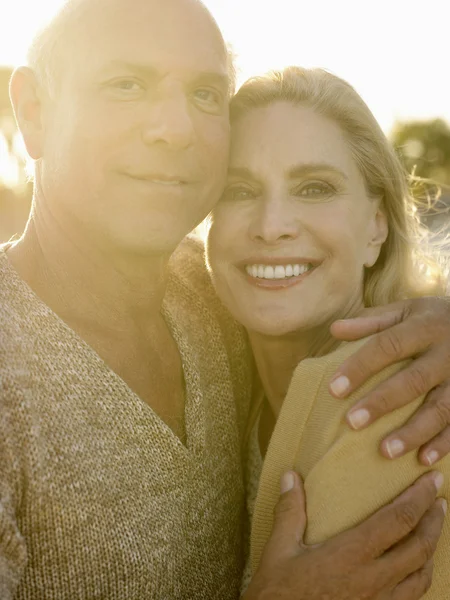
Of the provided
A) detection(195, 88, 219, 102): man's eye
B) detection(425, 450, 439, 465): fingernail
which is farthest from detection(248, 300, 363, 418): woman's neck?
detection(195, 88, 219, 102): man's eye

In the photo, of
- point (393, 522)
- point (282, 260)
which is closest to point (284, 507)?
point (393, 522)

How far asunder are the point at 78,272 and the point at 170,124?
22.1 inches

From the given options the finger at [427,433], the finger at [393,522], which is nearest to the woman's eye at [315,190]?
the finger at [427,433]

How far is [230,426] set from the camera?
8.29 feet

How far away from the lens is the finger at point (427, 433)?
5.90ft

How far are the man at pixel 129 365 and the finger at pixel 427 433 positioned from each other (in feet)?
0.25

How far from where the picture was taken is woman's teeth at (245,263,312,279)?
92.3 inches

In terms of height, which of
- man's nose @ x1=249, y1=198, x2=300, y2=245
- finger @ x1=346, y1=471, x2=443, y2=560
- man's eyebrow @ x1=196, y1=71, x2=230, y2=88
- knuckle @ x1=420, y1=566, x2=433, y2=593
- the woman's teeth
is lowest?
knuckle @ x1=420, y1=566, x2=433, y2=593

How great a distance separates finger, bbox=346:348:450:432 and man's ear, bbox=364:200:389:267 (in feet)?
2.15

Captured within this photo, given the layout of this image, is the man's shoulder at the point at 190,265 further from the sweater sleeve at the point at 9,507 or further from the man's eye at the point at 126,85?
the sweater sleeve at the point at 9,507

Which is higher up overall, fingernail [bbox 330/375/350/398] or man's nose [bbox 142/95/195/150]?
man's nose [bbox 142/95/195/150]

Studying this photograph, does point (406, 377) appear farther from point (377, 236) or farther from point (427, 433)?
point (377, 236)

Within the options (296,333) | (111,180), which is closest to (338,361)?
(296,333)

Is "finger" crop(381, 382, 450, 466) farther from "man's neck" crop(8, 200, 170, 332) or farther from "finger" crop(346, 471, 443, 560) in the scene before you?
"man's neck" crop(8, 200, 170, 332)
